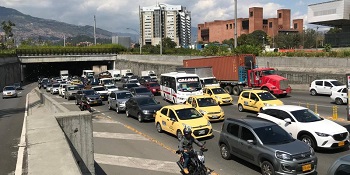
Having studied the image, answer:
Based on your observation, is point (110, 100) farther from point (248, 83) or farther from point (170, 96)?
point (248, 83)

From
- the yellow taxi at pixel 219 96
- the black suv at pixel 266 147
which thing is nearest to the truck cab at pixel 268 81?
the yellow taxi at pixel 219 96

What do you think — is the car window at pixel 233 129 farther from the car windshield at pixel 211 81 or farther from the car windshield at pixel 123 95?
the car windshield at pixel 211 81

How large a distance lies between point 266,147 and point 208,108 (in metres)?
9.40

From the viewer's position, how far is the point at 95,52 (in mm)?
97938

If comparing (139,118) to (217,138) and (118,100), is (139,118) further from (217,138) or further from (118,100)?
(217,138)

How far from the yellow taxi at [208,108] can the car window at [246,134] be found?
7.69 metres

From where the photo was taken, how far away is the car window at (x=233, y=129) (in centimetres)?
1202

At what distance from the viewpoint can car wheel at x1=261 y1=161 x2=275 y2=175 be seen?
10.1 meters

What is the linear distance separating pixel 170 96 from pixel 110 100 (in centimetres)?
493

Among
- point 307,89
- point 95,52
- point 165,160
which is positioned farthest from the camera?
point 95,52

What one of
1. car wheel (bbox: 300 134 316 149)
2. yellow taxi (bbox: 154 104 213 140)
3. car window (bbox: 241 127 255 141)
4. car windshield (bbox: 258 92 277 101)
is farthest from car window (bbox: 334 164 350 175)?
car windshield (bbox: 258 92 277 101)

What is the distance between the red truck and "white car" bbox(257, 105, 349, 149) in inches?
596

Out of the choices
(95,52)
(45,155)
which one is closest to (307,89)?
(45,155)

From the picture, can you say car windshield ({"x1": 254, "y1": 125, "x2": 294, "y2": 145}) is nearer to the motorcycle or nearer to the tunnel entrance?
the motorcycle
